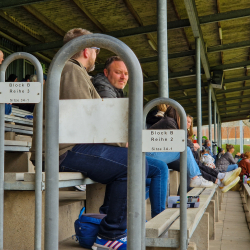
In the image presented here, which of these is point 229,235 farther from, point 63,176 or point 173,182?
point 63,176

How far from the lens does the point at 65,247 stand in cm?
239

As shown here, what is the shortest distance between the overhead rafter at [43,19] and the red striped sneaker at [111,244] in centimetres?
643

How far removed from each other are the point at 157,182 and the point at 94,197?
51cm

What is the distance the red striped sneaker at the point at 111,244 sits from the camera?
2119mm

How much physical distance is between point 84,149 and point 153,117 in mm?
2000

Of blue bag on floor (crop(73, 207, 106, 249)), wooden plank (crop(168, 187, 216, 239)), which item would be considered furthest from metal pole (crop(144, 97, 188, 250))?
blue bag on floor (crop(73, 207, 106, 249))

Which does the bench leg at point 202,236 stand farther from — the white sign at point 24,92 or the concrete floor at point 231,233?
the white sign at point 24,92

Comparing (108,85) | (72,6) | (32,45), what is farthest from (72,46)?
(32,45)

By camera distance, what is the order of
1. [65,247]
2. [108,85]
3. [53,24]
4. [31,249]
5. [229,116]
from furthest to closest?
[229,116]
[53,24]
[108,85]
[65,247]
[31,249]

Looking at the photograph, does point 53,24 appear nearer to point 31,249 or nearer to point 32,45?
point 32,45

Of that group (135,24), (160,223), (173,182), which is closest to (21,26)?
(135,24)

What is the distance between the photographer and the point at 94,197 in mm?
2982

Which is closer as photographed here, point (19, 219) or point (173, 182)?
point (19, 219)

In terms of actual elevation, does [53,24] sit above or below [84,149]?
above
